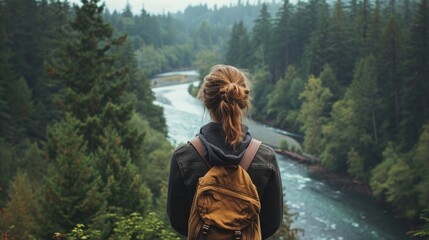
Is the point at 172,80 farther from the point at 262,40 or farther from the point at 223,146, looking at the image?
the point at 223,146

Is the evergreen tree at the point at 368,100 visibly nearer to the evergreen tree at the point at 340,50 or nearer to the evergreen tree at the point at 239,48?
the evergreen tree at the point at 340,50

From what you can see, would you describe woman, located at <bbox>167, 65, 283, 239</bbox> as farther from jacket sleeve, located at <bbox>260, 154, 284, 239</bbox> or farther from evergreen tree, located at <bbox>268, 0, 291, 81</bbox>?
evergreen tree, located at <bbox>268, 0, 291, 81</bbox>

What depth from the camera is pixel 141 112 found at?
51969 mm

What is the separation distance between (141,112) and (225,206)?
162ft

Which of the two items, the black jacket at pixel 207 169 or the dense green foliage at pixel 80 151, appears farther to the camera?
the dense green foliage at pixel 80 151

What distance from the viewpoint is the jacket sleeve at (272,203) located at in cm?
359

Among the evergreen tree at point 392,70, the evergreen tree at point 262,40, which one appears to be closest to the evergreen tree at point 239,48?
the evergreen tree at point 262,40

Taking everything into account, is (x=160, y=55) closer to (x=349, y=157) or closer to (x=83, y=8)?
(x=349, y=157)

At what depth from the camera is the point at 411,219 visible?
30.1 m

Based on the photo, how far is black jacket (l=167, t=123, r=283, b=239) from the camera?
344 cm

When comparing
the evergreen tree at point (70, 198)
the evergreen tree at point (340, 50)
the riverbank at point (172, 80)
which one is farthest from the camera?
the riverbank at point (172, 80)

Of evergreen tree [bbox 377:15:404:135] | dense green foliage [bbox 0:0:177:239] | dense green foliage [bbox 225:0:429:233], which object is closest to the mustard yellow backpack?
dense green foliage [bbox 0:0:177:239]

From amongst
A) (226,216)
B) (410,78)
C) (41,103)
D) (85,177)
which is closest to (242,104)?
(226,216)

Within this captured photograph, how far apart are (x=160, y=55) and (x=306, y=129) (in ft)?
246
